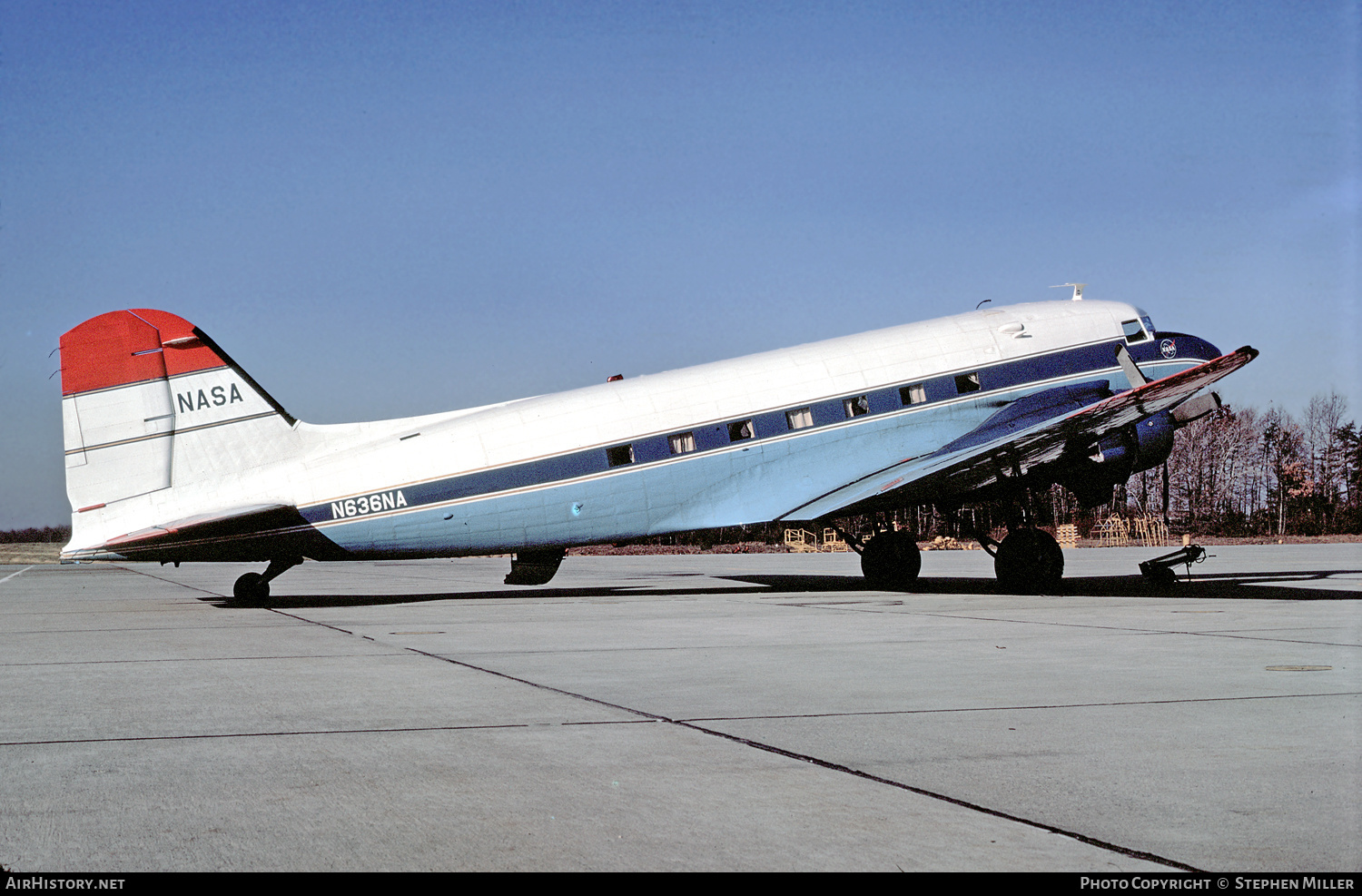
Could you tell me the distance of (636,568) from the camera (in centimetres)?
4006

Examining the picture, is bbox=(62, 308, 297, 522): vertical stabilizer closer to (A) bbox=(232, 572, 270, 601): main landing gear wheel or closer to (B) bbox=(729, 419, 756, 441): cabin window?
(A) bbox=(232, 572, 270, 601): main landing gear wheel

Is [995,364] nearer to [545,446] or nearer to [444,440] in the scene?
[545,446]

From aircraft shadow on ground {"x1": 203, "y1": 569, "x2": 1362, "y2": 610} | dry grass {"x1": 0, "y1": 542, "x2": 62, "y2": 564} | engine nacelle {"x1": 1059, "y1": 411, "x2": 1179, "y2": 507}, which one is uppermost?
dry grass {"x1": 0, "y1": 542, "x2": 62, "y2": 564}

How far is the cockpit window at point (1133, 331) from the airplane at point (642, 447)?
0.20 ft

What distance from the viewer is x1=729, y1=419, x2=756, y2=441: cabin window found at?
22.3 metres

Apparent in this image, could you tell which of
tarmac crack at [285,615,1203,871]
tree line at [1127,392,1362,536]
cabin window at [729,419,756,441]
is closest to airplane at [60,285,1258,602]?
cabin window at [729,419,756,441]

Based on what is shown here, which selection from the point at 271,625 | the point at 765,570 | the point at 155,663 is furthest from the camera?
the point at 765,570

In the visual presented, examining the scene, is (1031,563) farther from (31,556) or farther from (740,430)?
(31,556)

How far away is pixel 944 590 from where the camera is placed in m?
23.0

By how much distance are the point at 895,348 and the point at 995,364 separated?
2110mm

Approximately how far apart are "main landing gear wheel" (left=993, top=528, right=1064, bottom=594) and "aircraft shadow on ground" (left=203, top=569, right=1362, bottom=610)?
1.42 ft

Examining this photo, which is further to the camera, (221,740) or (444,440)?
(444,440)

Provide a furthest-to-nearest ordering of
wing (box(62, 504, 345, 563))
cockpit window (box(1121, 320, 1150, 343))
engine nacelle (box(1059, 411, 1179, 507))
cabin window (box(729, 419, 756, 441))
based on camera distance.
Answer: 1. cockpit window (box(1121, 320, 1150, 343))
2. cabin window (box(729, 419, 756, 441))
3. engine nacelle (box(1059, 411, 1179, 507))
4. wing (box(62, 504, 345, 563))
